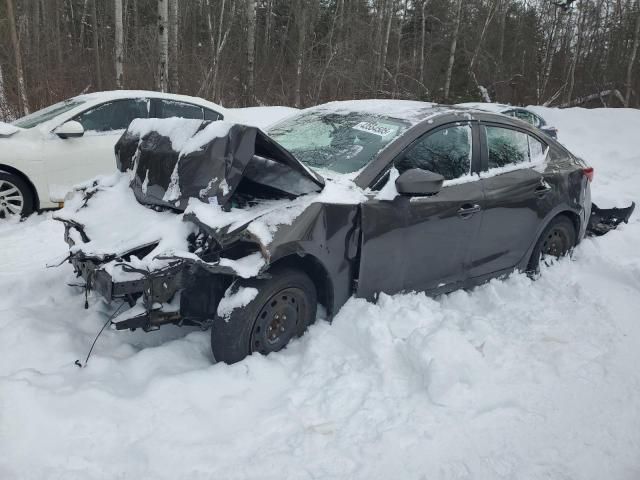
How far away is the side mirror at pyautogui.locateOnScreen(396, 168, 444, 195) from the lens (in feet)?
11.3

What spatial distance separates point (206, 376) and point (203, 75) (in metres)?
17.3

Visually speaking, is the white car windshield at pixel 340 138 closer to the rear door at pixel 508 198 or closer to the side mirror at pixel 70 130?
the rear door at pixel 508 198

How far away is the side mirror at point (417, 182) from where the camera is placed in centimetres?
344

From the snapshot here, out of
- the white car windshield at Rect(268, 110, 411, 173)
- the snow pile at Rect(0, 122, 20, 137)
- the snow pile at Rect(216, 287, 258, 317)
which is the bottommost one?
the snow pile at Rect(216, 287, 258, 317)

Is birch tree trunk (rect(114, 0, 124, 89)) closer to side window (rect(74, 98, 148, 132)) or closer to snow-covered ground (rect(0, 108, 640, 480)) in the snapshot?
side window (rect(74, 98, 148, 132))

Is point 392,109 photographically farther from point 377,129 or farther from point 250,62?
point 250,62

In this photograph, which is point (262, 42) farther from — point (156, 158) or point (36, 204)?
point (156, 158)

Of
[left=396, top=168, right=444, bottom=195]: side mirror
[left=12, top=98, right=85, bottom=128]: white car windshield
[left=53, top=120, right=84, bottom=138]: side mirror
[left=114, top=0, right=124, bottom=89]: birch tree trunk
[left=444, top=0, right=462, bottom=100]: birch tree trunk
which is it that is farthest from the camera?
[left=444, top=0, right=462, bottom=100]: birch tree trunk

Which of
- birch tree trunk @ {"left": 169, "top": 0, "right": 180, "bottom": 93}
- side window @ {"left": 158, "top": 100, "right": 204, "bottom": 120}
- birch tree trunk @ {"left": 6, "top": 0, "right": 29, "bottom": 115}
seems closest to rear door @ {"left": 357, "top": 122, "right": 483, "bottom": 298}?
side window @ {"left": 158, "top": 100, "right": 204, "bottom": 120}

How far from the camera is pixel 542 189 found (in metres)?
4.59

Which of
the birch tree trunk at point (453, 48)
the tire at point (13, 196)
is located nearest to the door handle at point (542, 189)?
the tire at point (13, 196)

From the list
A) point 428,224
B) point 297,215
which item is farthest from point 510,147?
point 297,215

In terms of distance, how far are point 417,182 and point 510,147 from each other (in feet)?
4.97

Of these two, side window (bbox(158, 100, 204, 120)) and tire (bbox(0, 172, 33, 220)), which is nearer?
tire (bbox(0, 172, 33, 220))
